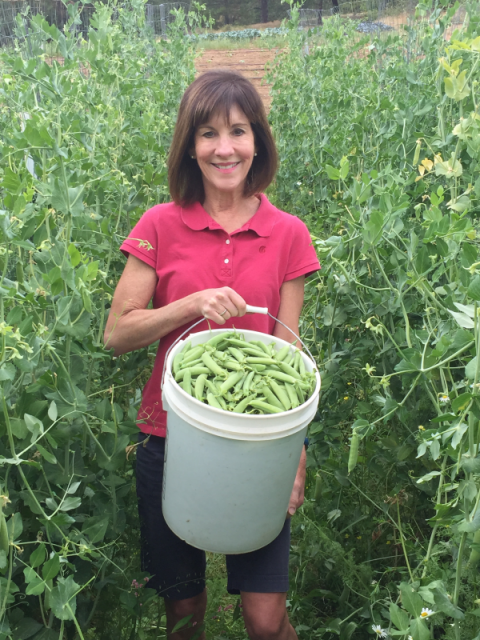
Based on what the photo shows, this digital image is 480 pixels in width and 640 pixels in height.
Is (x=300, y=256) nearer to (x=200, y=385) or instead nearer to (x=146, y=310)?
(x=146, y=310)

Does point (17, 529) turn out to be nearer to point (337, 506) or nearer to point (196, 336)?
point (196, 336)

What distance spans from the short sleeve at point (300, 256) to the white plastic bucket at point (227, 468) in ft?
1.21

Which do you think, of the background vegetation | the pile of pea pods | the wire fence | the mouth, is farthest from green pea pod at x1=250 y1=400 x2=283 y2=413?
the wire fence

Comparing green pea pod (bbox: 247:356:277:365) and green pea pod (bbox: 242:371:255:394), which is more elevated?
green pea pod (bbox: 247:356:277:365)

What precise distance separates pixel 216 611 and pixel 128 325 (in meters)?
1.12

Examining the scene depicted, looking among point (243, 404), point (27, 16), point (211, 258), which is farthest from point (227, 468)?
point (27, 16)

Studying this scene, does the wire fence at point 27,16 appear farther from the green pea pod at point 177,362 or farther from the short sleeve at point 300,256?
the green pea pod at point 177,362

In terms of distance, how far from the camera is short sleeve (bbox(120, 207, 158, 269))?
1.96m

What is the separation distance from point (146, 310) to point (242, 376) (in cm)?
48

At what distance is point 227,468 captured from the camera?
1.49 metres

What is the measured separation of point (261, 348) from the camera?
169cm

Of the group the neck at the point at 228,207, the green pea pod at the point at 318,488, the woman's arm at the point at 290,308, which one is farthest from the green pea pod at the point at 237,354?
the green pea pod at the point at 318,488

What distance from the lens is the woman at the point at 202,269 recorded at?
193 centimetres

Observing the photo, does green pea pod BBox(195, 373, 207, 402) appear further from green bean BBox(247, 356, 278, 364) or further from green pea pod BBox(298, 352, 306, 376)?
green pea pod BBox(298, 352, 306, 376)
